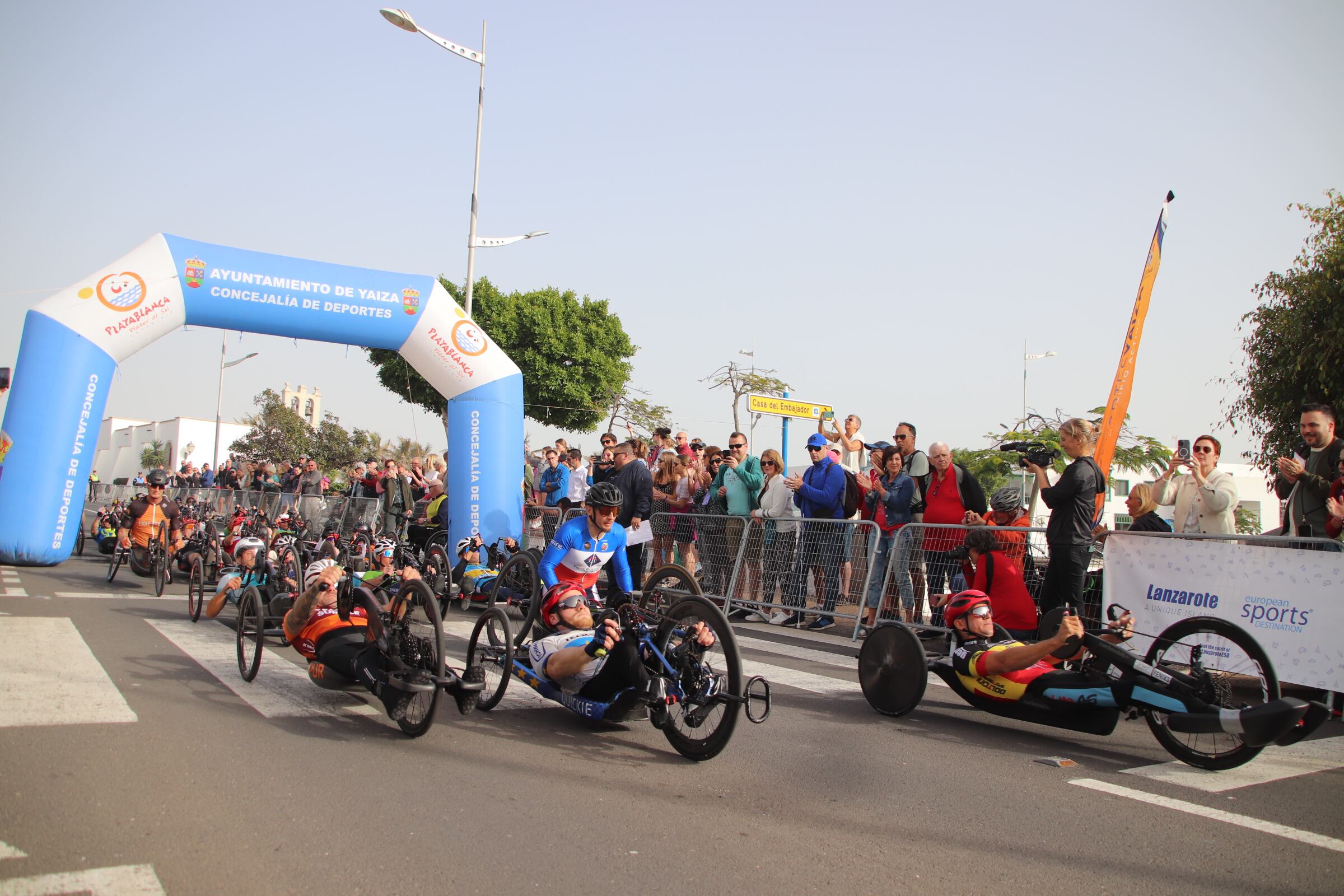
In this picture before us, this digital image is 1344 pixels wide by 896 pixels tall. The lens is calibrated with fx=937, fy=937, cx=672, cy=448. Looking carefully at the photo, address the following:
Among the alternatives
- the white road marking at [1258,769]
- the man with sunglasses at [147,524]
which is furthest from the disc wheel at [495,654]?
the man with sunglasses at [147,524]

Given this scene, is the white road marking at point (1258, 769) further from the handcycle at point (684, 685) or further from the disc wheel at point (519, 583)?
the disc wheel at point (519, 583)

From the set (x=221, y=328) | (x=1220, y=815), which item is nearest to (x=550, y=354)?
(x=221, y=328)

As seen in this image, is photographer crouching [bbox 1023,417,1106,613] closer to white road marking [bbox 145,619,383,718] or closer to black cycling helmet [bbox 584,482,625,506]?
black cycling helmet [bbox 584,482,625,506]

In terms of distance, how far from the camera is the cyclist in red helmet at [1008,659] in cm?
530

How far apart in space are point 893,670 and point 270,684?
425cm

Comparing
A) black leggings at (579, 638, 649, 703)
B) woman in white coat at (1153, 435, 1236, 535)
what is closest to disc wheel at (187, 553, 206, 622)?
black leggings at (579, 638, 649, 703)

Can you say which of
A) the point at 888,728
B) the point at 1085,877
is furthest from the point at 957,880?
the point at 888,728

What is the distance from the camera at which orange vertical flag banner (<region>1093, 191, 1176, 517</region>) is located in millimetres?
9219

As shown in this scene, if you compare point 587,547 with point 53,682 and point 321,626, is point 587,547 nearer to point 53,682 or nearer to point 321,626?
point 321,626

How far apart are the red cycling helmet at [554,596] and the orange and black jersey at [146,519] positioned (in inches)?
337

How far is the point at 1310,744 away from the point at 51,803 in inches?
268

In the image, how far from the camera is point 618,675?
204 inches

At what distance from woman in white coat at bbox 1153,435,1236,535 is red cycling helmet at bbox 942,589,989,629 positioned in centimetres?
270

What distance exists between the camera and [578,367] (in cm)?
4231
